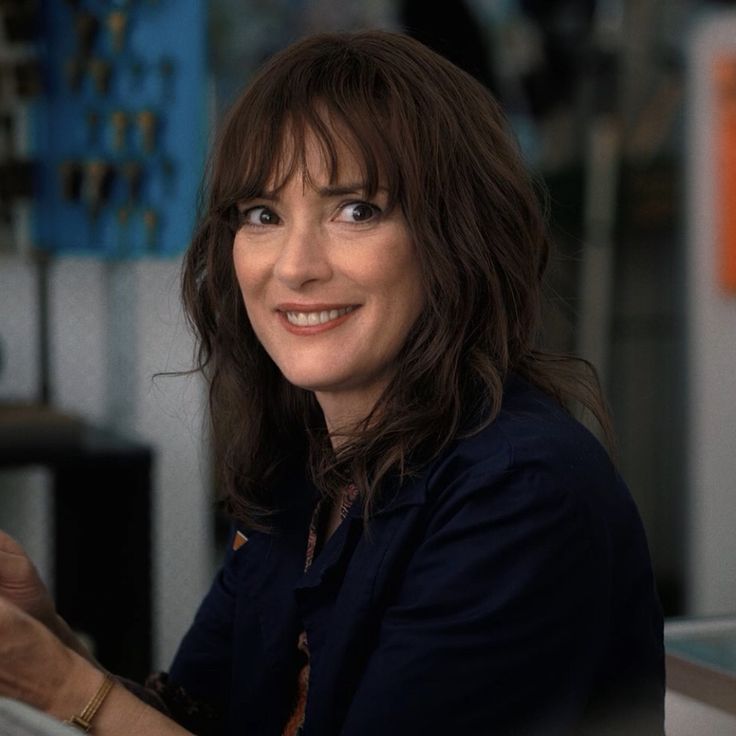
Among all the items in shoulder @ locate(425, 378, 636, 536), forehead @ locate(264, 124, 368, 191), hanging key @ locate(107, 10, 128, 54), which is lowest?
shoulder @ locate(425, 378, 636, 536)

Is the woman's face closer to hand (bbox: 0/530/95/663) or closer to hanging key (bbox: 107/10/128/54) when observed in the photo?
hand (bbox: 0/530/95/663)

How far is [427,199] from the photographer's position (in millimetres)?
1304

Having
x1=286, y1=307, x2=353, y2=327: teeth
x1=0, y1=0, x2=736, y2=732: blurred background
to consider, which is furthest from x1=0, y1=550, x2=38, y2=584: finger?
x1=0, y1=0, x2=736, y2=732: blurred background

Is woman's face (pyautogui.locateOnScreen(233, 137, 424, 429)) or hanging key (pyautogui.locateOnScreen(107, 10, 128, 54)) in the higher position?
hanging key (pyautogui.locateOnScreen(107, 10, 128, 54))

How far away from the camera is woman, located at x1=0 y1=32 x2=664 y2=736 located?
3.74 feet

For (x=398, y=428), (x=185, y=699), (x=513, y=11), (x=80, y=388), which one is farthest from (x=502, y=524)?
(x=513, y=11)

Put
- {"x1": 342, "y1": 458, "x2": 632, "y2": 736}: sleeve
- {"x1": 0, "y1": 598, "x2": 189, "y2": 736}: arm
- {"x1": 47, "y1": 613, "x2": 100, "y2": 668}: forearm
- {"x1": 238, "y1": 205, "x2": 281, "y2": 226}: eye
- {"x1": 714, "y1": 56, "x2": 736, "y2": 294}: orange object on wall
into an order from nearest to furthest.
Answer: {"x1": 342, "y1": 458, "x2": 632, "y2": 736}: sleeve, {"x1": 0, "y1": 598, "x2": 189, "y2": 736}: arm, {"x1": 238, "y1": 205, "x2": 281, "y2": 226}: eye, {"x1": 47, "y1": 613, "x2": 100, "y2": 668}: forearm, {"x1": 714, "y1": 56, "x2": 736, "y2": 294}: orange object on wall

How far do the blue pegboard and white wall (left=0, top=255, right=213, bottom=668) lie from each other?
12cm

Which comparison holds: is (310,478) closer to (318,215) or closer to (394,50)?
(318,215)

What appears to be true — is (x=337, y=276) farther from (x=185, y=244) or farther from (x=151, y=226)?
(x=151, y=226)

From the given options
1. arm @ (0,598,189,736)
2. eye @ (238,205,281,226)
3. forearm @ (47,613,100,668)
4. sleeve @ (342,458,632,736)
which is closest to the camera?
sleeve @ (342,458,632,736)

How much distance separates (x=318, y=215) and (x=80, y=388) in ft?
7.88

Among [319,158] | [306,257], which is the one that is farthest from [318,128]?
[306,257]

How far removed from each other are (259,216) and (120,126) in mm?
2022
